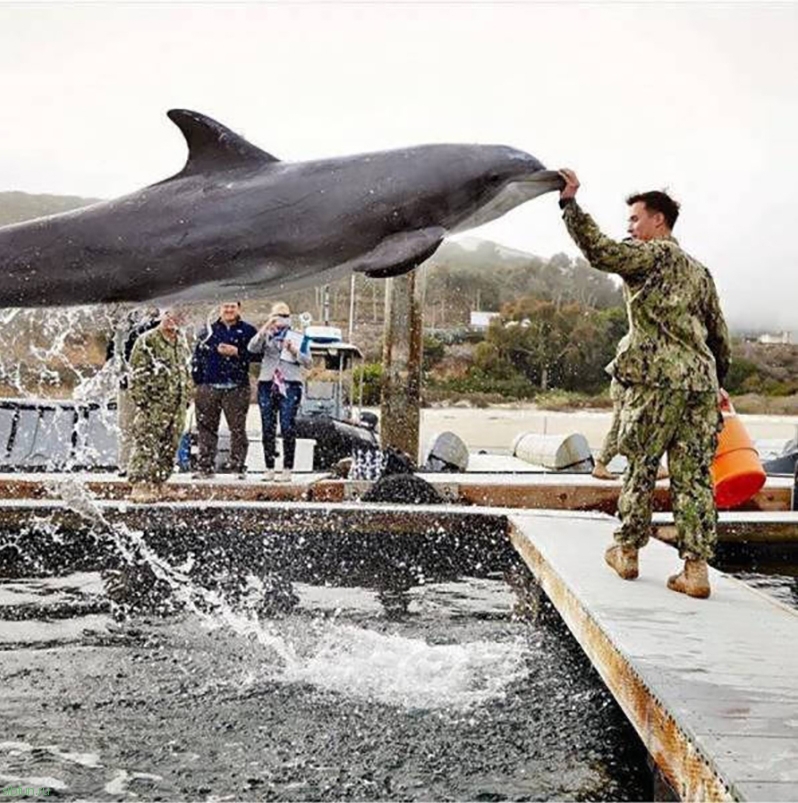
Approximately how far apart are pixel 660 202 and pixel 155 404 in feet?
19.7

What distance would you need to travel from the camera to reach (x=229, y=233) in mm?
4379

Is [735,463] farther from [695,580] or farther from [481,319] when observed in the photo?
[481,319]

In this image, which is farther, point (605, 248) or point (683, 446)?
point (683, 446)

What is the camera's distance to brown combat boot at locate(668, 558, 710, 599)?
605 cm

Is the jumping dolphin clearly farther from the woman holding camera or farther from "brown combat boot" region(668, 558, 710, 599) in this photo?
the woman holding camera

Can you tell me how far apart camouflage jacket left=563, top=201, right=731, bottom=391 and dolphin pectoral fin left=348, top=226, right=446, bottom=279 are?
1.56 m

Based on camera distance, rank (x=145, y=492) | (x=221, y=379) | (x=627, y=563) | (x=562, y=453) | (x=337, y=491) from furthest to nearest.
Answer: (x=562, y=453)
(x=221, y=379)
(x=337, y=491)
(x=145, y=492)
(x=627, y=563)

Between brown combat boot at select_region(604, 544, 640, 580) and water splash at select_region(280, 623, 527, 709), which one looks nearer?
water splash at select_region(280, 623, 527, 709)

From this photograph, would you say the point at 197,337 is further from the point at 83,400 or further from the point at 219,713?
the point at 219,713

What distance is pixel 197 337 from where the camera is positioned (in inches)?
454

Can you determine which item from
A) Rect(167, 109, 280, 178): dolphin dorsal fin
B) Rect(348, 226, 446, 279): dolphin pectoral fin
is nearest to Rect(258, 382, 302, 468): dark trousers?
Rect(167, 109, 280, 178): dolphin dorsal fin

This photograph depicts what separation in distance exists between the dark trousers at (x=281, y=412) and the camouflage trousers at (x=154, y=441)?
1.55 meters

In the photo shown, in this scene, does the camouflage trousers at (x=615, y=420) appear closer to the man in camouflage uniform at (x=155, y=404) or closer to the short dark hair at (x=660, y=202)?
the short dark hair at (x=660, y=202)

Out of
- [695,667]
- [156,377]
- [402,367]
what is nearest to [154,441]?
[156,377]
